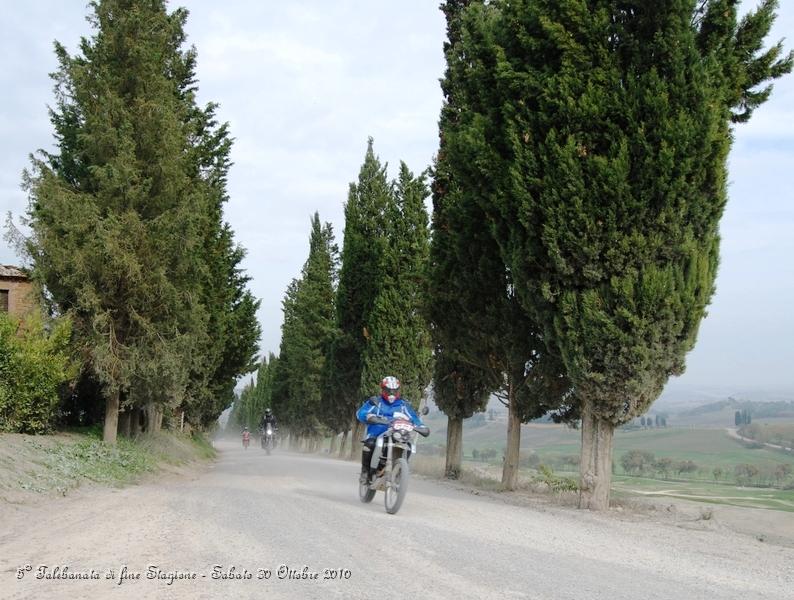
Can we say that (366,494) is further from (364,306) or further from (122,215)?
(364,306)

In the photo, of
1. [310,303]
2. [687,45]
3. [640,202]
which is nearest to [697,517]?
[640,202]

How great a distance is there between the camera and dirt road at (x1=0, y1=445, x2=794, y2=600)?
546 centimetres

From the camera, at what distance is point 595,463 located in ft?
41.7

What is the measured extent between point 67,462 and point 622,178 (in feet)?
38.2

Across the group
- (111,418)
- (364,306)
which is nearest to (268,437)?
(364,306)

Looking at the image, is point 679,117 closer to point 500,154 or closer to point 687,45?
point 687,45

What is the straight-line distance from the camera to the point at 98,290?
1839 centimetres

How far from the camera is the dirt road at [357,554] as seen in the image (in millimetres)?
5465

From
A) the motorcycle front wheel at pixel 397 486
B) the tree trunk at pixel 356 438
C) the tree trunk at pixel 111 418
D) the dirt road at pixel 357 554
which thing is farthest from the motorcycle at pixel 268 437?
the motorcycle front wheel at pixel 397 486

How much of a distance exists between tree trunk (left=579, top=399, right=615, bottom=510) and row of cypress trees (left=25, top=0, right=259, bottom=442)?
11.3 metres

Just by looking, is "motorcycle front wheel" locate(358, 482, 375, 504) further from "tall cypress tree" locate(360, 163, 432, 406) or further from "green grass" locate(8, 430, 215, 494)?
"tall cypress tree" locate(360, 163, 432, 406)

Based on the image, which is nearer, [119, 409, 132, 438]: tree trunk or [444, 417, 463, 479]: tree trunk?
[444, 417, 463, 479]: tree trunk

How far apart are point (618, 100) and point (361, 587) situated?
964 cm

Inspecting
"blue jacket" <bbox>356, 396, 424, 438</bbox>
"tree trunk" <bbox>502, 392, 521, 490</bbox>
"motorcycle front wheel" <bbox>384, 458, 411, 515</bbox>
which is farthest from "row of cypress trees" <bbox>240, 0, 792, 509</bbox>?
"motorcycle front wheel" <bbox>384, 458, 411, 515</bbox>
